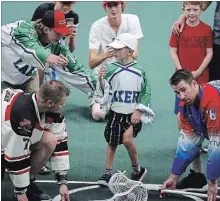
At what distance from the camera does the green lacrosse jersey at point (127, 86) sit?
12.0ft

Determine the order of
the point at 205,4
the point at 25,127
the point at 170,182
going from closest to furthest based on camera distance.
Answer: the point at 25,127
the point at 170,182
the point at 205,4

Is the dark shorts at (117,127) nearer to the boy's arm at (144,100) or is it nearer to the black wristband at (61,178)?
the boy's arm at (144,100)

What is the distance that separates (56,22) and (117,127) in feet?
1.96

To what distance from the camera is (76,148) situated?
12.9 ft

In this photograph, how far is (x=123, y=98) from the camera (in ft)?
12.0

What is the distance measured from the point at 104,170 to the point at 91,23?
31.1 inches

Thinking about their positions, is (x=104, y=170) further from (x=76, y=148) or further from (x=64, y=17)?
(x=64, y=17)

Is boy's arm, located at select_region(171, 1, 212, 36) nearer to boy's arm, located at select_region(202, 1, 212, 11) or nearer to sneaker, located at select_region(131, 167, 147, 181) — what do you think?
boy's arm, located at select_region(202, 1, 212, 11)

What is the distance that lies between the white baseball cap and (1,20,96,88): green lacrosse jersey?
239 mm

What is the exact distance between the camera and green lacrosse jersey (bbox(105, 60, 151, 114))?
365 cm

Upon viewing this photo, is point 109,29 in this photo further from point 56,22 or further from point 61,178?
point 61,178

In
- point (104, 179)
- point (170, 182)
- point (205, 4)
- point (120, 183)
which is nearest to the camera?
point (120, 183)

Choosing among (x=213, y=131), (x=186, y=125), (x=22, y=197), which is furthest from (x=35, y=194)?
(x=213, y=131)

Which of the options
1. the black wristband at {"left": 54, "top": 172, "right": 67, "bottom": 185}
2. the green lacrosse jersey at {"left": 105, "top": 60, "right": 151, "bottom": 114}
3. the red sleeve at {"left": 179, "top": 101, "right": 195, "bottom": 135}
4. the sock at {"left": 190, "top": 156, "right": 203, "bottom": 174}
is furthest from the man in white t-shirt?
the black wristband at {"left": 54, "top": 172, "right": 67, "bottom": 185}
